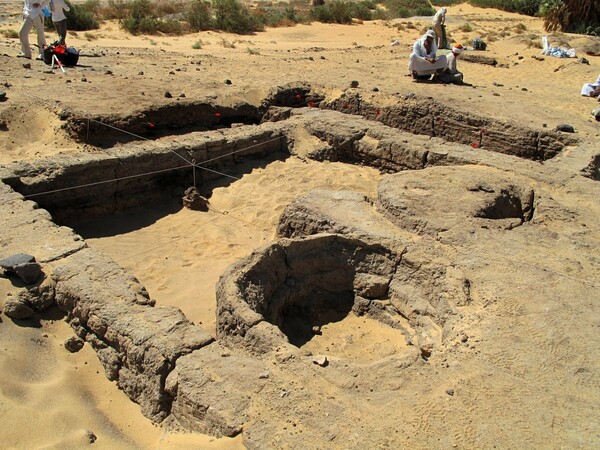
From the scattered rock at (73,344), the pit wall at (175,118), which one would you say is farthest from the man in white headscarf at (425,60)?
the scattered rock at (73,344)

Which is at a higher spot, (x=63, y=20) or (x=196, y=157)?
(x=63, y=20)

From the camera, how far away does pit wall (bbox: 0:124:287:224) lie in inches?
263

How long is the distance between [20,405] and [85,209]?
3.53 meters

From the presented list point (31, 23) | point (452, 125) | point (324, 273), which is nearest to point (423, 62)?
point (452, 125)

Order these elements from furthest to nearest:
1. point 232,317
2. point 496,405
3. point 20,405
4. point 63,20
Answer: point 63,20
point 232,317
point 20,405
point 496,405

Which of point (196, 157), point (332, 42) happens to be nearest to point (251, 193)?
point (196, 157)

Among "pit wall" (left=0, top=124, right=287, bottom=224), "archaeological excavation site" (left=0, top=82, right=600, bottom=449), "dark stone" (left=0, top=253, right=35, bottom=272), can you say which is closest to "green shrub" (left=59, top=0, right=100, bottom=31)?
"archaeological excavation site" (left=0, top=82, right=600, bottom=449)

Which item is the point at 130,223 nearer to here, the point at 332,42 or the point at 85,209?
the point at 85,209

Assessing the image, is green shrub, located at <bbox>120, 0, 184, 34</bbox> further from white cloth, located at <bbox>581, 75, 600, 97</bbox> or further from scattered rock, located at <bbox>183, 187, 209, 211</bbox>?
scattered rock, located at <bbox>183, 187, 209, 211</bbox>

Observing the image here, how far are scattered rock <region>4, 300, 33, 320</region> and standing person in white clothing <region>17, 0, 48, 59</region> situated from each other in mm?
8314

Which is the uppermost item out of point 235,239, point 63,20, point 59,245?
point 63,20

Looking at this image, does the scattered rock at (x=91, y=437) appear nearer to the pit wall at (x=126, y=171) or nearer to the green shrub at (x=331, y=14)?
the pit wall at (x=126, y=171)

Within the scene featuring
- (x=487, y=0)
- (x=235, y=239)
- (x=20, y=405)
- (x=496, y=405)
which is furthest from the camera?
(x=487, y=0)

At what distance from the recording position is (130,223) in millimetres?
7223
